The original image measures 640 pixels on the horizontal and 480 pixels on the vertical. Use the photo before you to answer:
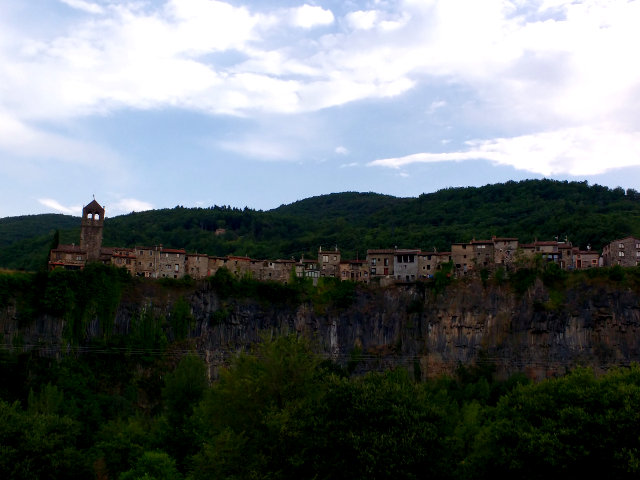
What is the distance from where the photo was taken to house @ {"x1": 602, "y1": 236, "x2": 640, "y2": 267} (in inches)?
3949

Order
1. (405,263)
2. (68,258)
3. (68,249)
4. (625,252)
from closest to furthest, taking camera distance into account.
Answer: (68,258) < (68,249) < (625,252) < (405,263)

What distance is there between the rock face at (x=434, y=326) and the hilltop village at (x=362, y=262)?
525 cm

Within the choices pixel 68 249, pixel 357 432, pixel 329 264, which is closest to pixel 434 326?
pixel 329 264

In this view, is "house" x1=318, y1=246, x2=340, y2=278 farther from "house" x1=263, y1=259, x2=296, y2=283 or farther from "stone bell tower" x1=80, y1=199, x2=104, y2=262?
"stone bell tower" x1=80, y1=199, x2=104, y2=262

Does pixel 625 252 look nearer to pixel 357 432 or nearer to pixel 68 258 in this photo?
pixel 68 258

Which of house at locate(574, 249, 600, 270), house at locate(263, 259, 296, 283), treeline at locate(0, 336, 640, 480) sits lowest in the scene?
treeline at locate(0, 336, 640, 480)

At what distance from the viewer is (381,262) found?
106312mm

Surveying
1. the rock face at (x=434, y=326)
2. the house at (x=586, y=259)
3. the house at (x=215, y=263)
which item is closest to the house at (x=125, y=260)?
the rock face at (x=434, y=326)

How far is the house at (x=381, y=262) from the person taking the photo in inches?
4163

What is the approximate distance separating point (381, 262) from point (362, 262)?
106 inches

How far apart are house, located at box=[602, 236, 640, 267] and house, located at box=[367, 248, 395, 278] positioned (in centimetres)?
2905

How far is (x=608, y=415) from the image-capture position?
38500mm

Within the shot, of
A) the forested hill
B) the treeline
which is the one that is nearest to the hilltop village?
the forested hill

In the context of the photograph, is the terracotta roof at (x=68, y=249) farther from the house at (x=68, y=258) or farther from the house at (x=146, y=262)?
the house at (x=146, y=262)
